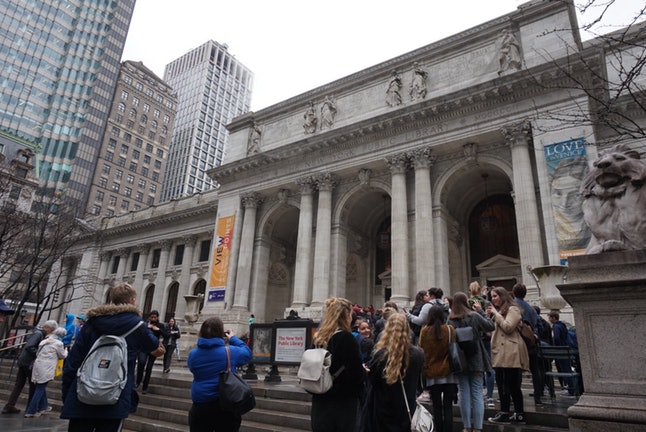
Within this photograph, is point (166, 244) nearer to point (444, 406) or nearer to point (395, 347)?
point (444, 406)

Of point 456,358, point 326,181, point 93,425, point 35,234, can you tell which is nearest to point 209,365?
point 93,425

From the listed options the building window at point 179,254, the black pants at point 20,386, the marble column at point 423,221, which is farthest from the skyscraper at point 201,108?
the black pants at point 20,386

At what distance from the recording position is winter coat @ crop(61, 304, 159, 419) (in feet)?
12.2

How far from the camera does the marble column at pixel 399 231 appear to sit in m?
20.3

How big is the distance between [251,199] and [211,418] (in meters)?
24.6

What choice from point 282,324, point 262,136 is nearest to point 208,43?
point 262,136

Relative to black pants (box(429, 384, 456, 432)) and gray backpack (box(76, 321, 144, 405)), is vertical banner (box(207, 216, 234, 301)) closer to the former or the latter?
black pants (box(429, 384, 456, 432))

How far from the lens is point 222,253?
27.9 meters

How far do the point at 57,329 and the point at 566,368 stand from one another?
429 inches

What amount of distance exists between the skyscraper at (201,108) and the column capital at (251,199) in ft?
215

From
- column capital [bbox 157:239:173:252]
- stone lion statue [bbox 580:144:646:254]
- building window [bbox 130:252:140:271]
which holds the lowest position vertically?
stone lion statue [bbox 580:144:646:254]

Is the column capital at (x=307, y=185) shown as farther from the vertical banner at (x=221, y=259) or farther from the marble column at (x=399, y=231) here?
the vertical banner at (x=221, y=259)

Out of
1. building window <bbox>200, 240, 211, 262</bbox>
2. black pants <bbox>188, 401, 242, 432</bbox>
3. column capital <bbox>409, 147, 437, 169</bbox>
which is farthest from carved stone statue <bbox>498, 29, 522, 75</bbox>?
building window <bbox>200, 240, 211, 262</bbox>

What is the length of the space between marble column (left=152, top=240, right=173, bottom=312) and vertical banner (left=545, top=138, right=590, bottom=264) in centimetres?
3251
